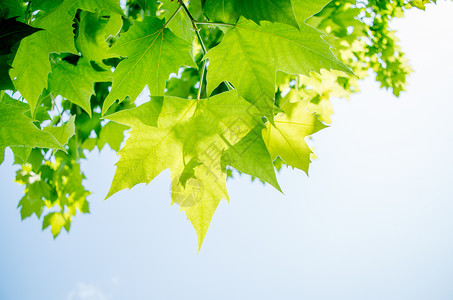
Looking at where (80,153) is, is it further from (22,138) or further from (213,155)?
(213,155)

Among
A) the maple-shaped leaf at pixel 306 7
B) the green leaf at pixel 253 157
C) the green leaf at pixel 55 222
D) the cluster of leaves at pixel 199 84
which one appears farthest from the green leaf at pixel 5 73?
the green leaf at pixel 55 222

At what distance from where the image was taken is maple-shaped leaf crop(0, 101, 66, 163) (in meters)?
0.60

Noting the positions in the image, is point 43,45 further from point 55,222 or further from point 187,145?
point 55,222

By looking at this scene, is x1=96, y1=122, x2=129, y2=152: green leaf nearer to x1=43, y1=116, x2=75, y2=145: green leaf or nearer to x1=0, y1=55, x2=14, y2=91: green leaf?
x1=43, y1=116, x2=75, y2=145: green leaf

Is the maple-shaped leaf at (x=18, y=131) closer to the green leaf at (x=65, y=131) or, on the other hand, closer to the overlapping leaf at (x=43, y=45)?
the overlapping leaf at (x=43, y=45)

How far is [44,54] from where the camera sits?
0.70m

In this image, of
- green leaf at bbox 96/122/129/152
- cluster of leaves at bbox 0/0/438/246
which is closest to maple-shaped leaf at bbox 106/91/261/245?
cluster of leaves at bbox 0/0/438/246

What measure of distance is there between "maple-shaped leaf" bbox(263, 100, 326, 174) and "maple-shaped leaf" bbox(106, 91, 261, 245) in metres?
0.11

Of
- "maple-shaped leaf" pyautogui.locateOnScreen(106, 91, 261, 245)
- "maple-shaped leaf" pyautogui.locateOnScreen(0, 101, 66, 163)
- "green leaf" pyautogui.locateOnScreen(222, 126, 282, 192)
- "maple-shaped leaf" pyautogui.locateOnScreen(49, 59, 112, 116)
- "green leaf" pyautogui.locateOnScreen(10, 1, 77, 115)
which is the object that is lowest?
"green leaf" pyautogui.locateOnScreen(222, 126, 282, 192)

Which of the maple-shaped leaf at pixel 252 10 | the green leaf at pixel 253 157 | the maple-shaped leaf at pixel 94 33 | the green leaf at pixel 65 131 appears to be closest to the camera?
the maple-shaped leaf at pixel 252 10

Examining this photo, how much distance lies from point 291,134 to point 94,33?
0.62 meters

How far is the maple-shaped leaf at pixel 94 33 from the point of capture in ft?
2.75

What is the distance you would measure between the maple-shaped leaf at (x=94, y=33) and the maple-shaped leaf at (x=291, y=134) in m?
0.50

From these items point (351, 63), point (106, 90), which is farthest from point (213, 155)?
point (351, 63)
